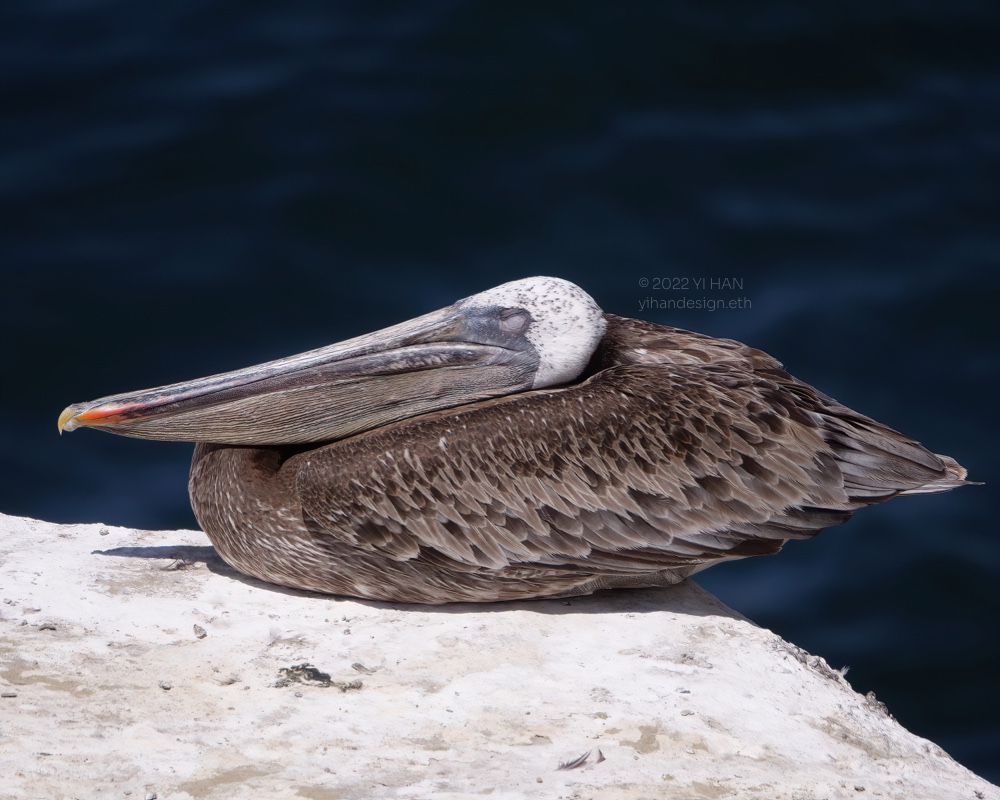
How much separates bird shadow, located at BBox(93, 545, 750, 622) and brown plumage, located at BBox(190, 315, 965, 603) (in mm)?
50

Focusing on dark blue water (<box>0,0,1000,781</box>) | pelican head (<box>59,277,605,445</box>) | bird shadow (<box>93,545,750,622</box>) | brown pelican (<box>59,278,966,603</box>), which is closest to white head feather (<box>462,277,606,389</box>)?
pelican head (<box>59,277,605,445</box>)

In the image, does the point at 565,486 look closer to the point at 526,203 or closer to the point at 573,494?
the point at 573,494

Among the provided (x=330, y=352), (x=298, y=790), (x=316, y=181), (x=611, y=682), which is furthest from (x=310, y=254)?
(x=298, y=790)

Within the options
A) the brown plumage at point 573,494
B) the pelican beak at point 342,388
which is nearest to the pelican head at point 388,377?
the pelican beak at point 342,388

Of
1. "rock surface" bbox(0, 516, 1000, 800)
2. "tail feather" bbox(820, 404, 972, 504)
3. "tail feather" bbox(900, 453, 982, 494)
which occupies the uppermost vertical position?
"tail feather" bbox(820, 404, 972, 504)

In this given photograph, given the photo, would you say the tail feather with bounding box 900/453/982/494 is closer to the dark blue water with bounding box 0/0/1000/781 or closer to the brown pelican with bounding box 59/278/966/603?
the brown pelican with bounding box 59/278/966/603

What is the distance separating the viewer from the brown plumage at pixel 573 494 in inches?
189

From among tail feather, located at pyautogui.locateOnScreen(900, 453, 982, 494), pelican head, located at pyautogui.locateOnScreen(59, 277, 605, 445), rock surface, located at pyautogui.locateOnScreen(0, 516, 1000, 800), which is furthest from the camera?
pelican head, located at pyautogui.locateOnScreen(59, 277, 605, 445)

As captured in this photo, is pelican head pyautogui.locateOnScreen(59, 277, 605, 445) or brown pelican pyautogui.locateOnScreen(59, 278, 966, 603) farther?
pelican head pyautogui.locateOnScreen(59, 277, 605, 445)

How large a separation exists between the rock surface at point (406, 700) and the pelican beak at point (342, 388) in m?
0.58

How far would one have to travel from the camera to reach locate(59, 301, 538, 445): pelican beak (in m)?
5.05

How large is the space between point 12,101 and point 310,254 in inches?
100

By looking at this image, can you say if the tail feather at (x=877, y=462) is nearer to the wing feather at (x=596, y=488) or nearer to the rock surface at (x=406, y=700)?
the wing feather at (x=596, y=488)

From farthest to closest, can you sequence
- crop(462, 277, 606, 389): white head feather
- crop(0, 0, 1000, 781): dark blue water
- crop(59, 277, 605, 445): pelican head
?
1. crop(0, 0, 1000, 781): dark blue water
2. crop(462, 277, 606, 389): white head feather
3. crop(59, 277, 605, 445): pelican head
